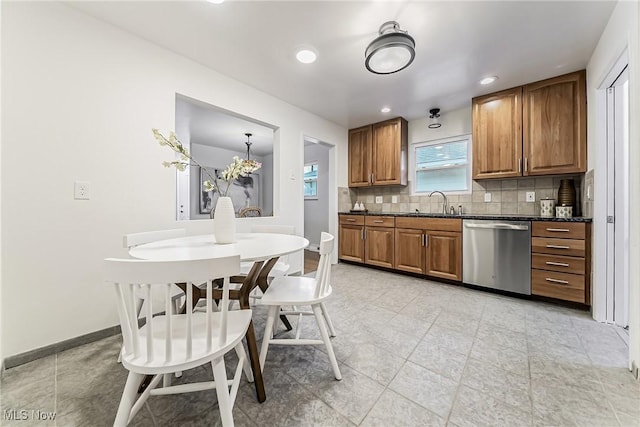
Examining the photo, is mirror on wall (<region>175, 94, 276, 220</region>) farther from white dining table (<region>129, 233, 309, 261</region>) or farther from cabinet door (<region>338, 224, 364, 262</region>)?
white dining table (<region>129, 233, 309, 261</region>)

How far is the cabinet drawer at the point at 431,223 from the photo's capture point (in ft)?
9.70

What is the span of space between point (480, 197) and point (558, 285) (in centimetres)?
133

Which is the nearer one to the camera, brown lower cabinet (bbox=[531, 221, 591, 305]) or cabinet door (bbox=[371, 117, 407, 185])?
brown lower cabinet (bbox=[531, 221, 591, 305])

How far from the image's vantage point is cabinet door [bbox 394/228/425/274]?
3229mm

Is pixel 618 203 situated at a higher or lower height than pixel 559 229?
higher

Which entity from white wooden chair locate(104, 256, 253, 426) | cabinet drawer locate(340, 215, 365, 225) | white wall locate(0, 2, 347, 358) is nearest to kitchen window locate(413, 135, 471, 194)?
cabinet drawer locate(340, 215, 365, 225)

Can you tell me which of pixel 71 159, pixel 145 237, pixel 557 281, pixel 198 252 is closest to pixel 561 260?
pixel 557 281

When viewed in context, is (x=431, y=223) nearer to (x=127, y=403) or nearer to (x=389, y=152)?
(x=389, y=152)

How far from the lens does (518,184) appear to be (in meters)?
3.00

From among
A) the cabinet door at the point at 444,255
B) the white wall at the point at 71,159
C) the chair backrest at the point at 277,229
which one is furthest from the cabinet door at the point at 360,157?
the white wall at the point at 71,159

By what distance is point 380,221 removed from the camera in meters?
3.63

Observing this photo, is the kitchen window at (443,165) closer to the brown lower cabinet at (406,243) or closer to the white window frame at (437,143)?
the white window frame at (437,143)

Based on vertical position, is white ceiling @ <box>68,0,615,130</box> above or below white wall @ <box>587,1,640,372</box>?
above

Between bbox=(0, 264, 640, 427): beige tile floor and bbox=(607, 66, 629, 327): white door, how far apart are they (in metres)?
0.31
